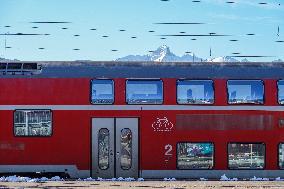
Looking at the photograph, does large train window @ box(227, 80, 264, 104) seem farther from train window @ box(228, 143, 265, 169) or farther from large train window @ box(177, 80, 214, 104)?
train window @ box(228, 143, 265, 169)

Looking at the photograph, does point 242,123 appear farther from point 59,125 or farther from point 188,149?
point 59,125

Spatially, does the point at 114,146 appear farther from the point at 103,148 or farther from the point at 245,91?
the point at 245,91

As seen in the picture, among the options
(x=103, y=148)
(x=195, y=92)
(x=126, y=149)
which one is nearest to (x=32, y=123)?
(x=103, y=148)

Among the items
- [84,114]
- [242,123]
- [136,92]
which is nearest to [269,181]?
[242,123]

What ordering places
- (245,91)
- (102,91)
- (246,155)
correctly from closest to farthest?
(102,91), (245,91), (246,155)

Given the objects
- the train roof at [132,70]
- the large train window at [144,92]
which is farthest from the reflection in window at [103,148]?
the train roof at [132,70]

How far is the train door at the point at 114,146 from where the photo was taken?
16.7m

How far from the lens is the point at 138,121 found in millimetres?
16672

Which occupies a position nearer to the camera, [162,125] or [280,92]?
[162,125]

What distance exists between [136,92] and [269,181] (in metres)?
4.78

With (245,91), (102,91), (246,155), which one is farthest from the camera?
(246,155)

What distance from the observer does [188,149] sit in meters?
16.8

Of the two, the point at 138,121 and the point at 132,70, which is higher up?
the point at 132,70

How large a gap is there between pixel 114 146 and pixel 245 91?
14.4 ft
